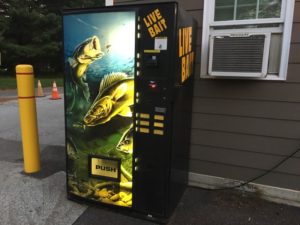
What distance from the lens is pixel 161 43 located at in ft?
7.14

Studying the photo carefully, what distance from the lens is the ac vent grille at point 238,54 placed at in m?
2.58

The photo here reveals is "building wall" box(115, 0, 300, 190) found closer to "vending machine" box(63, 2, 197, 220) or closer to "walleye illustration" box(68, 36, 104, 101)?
"vending machine" box(63, 2, 197, 220)

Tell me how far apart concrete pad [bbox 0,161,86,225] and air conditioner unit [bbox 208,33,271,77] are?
75.1 inches

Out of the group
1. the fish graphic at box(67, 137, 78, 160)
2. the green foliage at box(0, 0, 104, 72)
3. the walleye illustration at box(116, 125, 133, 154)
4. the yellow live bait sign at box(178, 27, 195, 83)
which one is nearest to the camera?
the yellow live bait sign at box(178, 27, 195, 83)

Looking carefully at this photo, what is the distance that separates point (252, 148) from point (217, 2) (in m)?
1.52

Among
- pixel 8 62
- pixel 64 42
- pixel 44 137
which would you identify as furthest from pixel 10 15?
pixel 64 42

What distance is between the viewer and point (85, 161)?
2.64 metres

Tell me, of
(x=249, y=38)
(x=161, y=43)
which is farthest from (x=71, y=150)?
(x=249, y=38)

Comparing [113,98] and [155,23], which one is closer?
[155,23]

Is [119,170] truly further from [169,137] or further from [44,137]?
[44,137]

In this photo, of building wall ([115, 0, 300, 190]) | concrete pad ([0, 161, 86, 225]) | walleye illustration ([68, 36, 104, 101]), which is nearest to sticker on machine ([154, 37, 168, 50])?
walleye illustration ([68, 36, 104, 101])

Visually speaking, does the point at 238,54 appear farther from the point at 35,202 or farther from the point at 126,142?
the point at 35,202

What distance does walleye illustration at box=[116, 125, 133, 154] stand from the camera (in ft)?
7.94

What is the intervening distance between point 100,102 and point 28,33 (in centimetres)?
1988
